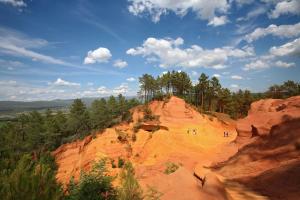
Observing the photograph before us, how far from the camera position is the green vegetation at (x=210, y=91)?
73.9 metres

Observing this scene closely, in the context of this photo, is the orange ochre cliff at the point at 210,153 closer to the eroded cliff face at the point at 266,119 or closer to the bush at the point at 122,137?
the eroded cliff face at the point at 266,119

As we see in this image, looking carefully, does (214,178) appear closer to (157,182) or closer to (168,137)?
(157,182)

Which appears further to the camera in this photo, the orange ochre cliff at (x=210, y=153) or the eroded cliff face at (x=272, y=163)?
the orange ochre cliff at (x=210, y=153)

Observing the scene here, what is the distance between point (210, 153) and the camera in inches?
1393

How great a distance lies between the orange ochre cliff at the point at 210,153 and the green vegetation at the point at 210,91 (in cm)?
1466

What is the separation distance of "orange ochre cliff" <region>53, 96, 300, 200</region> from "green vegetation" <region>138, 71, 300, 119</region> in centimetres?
1466

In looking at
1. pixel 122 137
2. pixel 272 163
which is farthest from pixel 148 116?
pixel 272 163

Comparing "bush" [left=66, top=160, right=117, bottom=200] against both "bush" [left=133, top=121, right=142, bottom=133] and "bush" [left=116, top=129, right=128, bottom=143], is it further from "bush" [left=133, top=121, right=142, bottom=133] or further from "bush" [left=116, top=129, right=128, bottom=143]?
"bush" [left=133, top=121, right=142, bottom=133]

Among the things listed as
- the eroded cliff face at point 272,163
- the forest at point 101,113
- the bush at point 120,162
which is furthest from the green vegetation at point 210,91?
the eroded cliff face at point 272,163

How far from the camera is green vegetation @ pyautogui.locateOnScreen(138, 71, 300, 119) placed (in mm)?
73938

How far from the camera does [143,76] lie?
270 ft

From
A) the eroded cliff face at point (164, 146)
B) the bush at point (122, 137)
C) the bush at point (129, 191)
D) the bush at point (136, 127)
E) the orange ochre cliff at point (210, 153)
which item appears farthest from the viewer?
the bush at point (136, 127)

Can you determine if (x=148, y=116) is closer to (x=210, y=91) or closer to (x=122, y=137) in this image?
(x=122, y=137)

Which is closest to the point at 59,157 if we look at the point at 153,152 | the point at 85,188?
the point at 153,152
